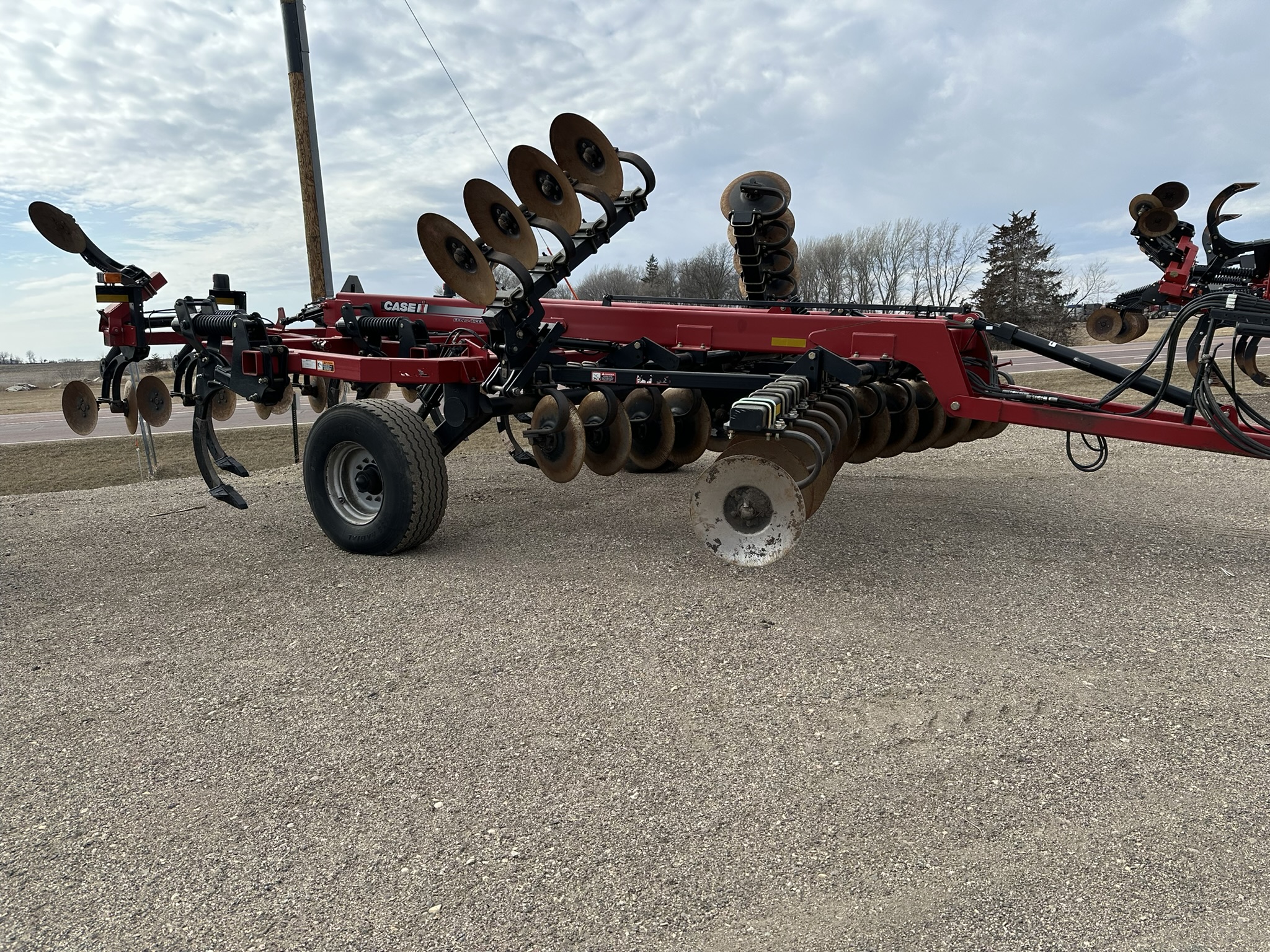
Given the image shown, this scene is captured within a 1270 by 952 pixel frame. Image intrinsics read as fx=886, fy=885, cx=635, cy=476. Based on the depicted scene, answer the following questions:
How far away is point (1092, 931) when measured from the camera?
2.09 meters

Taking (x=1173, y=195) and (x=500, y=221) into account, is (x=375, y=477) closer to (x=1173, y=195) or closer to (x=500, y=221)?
(x=500, y=221)

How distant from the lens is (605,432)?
230 inches

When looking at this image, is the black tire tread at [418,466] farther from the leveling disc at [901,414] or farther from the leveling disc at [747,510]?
the leveling disc at [901,414]

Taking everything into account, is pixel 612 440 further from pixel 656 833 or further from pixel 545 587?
pixel 656 833

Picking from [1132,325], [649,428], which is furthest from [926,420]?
[1132,325]

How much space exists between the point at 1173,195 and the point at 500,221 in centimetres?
914

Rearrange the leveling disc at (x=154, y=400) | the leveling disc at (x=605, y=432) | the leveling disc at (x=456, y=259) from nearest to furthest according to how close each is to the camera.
A: the leveling disc at (x=456, y=259) < the leveling disc at (x=605, y=432) < the leveling disc at (x=154, y=400)

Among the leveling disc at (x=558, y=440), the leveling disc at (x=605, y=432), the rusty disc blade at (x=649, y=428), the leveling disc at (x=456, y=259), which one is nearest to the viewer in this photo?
the leveling disc at (x=456, y=259)

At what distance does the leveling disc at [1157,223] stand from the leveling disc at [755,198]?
6.08m

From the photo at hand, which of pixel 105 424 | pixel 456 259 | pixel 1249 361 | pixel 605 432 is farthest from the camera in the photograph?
pixel 105 424

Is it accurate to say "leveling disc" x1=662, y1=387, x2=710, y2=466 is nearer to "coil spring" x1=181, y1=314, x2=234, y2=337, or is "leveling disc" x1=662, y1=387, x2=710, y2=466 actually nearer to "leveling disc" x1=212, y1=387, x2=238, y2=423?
"coil spring" x1=181, y1=314, x2=234, y2=337

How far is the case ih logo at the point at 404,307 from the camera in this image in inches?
268

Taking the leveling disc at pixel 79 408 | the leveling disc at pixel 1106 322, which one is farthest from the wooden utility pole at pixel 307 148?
the leveling disc at pixel 1106 322

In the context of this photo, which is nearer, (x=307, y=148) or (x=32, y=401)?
(x=307, y=148)
